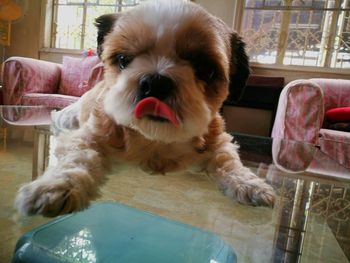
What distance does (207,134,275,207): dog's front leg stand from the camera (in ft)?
2.35

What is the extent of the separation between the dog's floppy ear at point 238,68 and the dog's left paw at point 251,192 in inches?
14.3

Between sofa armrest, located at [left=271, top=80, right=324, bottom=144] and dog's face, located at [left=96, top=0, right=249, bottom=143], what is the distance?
1581mm

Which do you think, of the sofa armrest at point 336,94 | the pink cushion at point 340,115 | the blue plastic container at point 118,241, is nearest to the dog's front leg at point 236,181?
the blue plastic container at point 118,241

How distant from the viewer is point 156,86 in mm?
710

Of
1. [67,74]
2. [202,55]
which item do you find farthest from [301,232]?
[67,74]

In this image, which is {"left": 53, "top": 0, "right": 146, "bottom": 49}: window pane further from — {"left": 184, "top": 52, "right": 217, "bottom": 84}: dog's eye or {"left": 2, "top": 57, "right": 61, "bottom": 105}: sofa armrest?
{"left": 184, "top": 52, "right": 217, "bottom": 84}: dog's eye

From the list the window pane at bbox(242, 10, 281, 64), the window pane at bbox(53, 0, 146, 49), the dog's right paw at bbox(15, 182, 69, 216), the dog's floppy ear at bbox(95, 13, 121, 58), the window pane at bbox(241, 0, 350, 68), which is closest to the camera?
the dog's right paw at bbox(15, 182, 69, 216)

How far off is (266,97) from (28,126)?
257cm

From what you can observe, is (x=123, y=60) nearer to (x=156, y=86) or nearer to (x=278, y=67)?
(x=156, y=86)

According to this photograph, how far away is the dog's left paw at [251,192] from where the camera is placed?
714 millimetres

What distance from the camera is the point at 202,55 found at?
0.80m

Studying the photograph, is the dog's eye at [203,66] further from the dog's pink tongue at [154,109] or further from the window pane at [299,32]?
the window pane at [299,32]

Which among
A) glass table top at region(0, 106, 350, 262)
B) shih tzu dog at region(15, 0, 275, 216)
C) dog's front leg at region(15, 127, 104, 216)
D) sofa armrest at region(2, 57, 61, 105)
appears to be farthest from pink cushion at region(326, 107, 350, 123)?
sofa armrest at region(2, 57, 61, 105)

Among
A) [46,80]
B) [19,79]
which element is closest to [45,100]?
[19,79]
